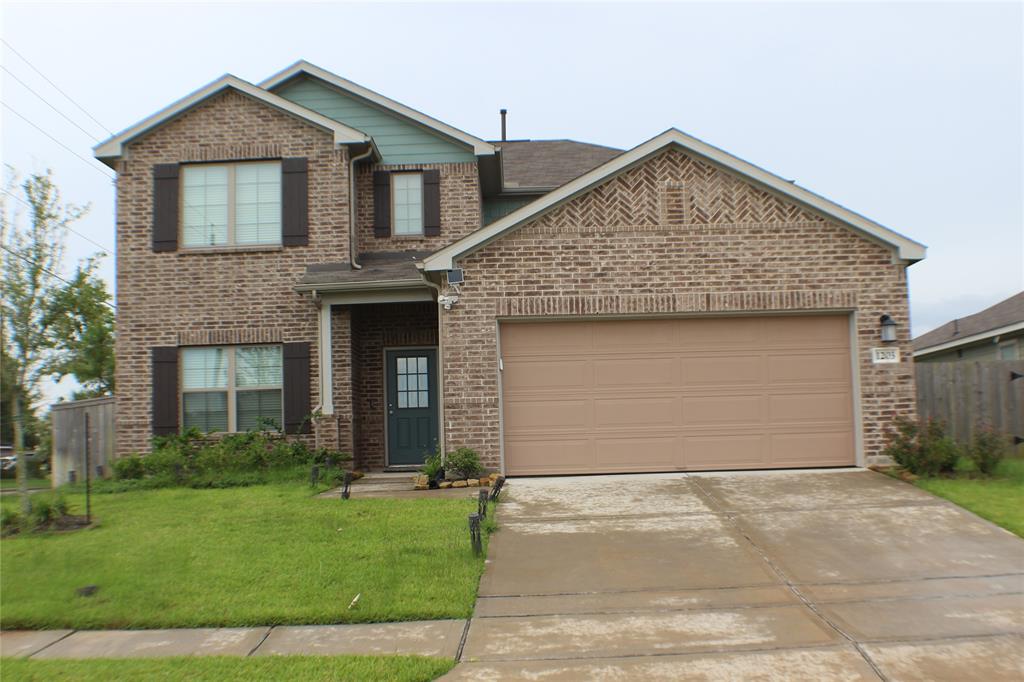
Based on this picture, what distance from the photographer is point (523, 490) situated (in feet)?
33.2

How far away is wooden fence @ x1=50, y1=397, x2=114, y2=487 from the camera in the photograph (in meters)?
12.6

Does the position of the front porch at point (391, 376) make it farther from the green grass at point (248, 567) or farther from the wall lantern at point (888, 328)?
the wall lantern at point (888, 328)

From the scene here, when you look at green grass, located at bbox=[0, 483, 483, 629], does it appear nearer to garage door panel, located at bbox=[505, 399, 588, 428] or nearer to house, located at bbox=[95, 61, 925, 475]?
garage door panel, located at bbox=[505, 399, 588, 428]

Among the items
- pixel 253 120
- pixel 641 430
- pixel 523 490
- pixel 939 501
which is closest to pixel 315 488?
pixel 523 490

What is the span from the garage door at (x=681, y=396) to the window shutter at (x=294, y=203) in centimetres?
459

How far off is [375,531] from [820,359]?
6756mm

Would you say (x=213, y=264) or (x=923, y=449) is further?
(x=213, y=264)

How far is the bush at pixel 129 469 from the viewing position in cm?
1230

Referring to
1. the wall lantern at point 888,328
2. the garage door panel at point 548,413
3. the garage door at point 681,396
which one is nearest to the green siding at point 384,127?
the garage door at point 681,396

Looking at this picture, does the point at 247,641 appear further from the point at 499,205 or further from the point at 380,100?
the point at 499,205

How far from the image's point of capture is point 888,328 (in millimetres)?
10680

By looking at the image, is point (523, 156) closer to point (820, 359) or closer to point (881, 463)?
point (820, 359)

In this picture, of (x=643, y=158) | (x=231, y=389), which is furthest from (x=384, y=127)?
(x=643, y=158)

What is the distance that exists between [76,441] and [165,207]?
4.20 m
